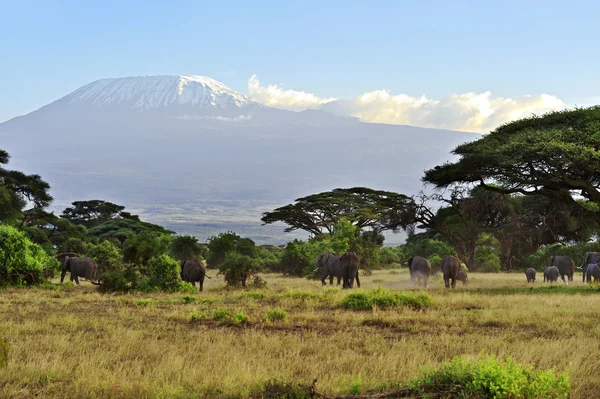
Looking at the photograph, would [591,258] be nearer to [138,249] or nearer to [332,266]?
[332,266]

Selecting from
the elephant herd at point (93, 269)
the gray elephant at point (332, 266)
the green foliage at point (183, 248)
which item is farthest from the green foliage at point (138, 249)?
the gray elephant at point (332, 266)

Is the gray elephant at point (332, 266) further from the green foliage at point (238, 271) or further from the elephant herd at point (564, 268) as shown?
the elephant herd at point (564, 268)

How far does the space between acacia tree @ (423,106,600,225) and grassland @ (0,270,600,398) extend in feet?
27.4

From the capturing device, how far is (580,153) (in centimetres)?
2162

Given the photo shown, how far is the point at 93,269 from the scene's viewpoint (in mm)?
27094

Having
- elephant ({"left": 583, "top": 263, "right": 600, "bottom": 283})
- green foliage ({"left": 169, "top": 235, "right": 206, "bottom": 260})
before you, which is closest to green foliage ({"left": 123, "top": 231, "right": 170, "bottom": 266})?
green foliage ({"left": 169, "top": 235, "right": 206, "bottom": 260})

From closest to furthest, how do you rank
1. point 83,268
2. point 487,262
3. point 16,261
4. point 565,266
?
point 16,261 → point 83,268 → point 565,266 → point 487,262

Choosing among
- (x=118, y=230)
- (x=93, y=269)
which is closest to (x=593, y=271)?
(x=93, y=269)

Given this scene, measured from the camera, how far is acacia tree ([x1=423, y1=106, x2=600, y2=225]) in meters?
22.3

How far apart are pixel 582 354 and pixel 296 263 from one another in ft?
103

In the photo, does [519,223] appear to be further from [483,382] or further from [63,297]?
[483,382]

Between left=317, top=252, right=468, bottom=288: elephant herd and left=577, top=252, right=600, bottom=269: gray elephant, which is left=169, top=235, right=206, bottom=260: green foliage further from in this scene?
left=577, top=252, right=600, bottom=269: gray elephant

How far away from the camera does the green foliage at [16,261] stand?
70.4 feet

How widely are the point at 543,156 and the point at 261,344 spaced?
17.2m
